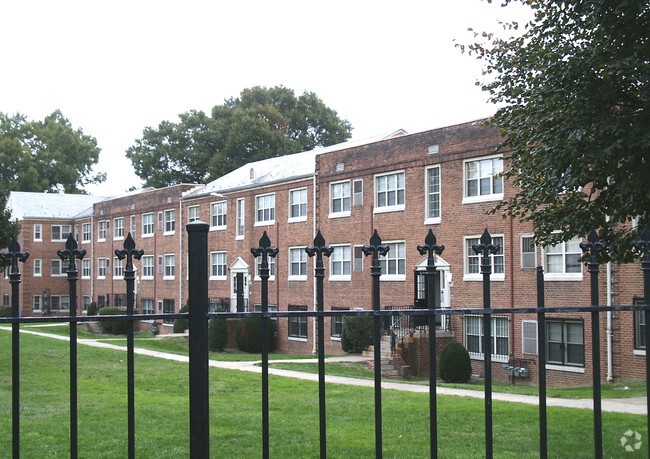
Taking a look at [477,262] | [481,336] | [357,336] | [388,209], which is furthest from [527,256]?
[357,336]

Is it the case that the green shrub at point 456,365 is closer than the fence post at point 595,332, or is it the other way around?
the fence post at point 595,332

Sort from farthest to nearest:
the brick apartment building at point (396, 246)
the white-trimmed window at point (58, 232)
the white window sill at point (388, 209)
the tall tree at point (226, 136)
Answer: the tall tree at point (226, 136), the white-trimmed window at point (58, 232), the white window sill at point (388, 209), the brick apartment building at point (396, 246)

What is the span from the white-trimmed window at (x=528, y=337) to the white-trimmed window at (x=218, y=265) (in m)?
22.5

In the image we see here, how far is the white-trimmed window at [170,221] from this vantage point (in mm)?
50050

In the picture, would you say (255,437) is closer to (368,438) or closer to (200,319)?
(368,438)

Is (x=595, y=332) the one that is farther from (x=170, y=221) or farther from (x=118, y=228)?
(x=118, y=228)

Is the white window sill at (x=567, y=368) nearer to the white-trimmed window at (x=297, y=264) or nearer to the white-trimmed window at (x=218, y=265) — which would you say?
the white-trimmed window at (x=297, y=264)

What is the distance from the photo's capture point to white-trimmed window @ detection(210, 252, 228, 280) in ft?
148

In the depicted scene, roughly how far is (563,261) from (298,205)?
16493mm

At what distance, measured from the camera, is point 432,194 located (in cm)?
3133

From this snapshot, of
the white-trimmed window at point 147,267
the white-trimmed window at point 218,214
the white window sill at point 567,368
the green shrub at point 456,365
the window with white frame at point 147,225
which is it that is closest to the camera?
the white window sill at point 567,368

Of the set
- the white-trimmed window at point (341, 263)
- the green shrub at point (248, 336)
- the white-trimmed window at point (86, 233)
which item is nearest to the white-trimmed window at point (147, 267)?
the white-trimmed window at point (86, 233)

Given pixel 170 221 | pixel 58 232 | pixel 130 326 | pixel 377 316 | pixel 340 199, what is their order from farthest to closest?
pixel 58 232
pixel 170 221
pixel 340 199
pixel 377 316
pixel 130 326

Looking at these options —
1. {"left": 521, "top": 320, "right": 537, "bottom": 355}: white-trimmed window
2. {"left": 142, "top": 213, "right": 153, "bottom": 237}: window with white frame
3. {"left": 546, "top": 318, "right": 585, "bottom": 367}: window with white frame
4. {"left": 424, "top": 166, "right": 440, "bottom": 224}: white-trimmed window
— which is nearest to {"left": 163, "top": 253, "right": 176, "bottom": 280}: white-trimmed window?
{"left": 142, "top": 213, "right": 153, "bottom": 237}: window with white frame
